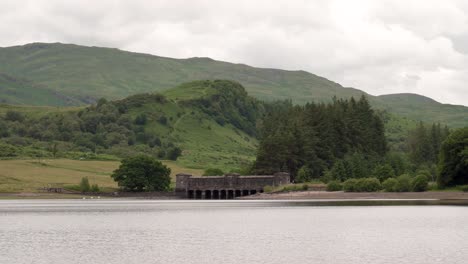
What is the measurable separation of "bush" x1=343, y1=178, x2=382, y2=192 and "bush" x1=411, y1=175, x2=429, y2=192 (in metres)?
11.2

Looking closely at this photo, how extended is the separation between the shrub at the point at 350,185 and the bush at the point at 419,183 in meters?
17.1

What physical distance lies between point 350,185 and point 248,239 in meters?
107

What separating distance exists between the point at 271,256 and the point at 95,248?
1709 cm

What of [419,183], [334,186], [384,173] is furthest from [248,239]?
[384,173]

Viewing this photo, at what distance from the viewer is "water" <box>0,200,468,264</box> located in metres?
59.9

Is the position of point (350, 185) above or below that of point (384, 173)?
below

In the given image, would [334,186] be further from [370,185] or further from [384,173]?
[384,173]

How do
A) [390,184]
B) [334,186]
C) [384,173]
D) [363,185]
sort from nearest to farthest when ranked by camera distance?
[390,184] < [363,185] < [384,173] < [334,186]

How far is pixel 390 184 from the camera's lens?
6609 inches

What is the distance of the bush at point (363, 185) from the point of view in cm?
17275

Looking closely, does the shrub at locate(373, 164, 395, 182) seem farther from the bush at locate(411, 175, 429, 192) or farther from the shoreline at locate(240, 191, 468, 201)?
the bush at locate(411, 175, 429, 192)

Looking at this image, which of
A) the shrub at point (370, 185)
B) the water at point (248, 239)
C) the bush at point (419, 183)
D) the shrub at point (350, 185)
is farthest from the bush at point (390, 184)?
the water at point (248, 239)

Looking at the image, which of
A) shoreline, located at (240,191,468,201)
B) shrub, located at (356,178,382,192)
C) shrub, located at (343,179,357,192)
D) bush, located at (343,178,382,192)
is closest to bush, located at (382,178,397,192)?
shoreline, located at (240,191,468,201)

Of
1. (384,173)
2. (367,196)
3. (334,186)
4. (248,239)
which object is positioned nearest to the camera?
(248,239)
